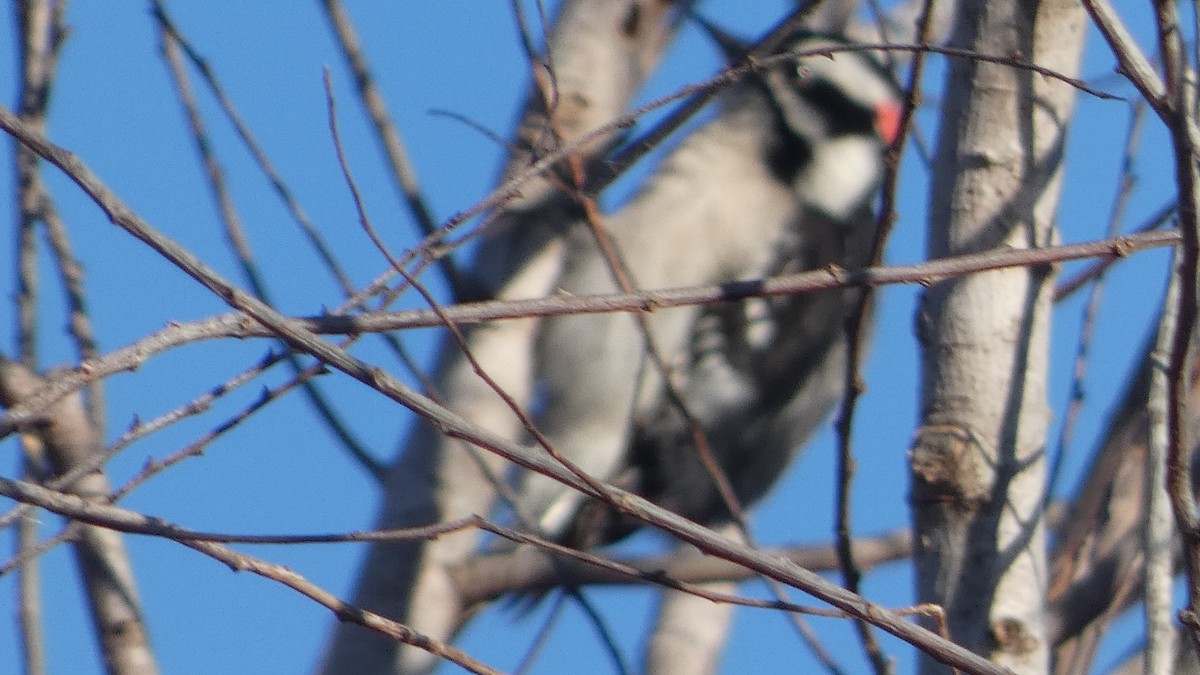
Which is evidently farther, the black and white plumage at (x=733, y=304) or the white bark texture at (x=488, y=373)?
the black and white plumage at (x=733, y=304)

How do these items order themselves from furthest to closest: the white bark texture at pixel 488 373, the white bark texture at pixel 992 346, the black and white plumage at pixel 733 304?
the black and white plumage at pixel 733 304, the white bark texture at pixel 488 373, the white bark texture at pixel 992 346

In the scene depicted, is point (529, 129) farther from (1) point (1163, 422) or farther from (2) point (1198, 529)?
(2) point (1198, 529)

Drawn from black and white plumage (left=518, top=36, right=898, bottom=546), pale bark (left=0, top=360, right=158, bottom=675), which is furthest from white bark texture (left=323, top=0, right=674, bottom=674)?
black and white plumage (left=518, top=36, right=898, bottom=546)

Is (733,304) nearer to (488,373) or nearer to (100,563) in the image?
(488,373)

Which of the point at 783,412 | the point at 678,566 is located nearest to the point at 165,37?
the point at 678,566

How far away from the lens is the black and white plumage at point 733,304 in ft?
13.5

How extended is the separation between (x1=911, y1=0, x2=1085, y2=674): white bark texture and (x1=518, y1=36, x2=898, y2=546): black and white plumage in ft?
Result: 7.06

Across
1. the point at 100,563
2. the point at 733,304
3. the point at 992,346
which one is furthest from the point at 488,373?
the point at 733,304

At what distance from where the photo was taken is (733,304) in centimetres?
444

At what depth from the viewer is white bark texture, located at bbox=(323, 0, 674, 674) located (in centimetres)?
223

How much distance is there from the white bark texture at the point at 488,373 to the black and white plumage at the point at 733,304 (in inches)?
48.9

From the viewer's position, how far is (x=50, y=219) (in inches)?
81.3

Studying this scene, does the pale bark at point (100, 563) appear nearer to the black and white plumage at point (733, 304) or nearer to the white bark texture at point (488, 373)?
the white bark texture at point (488, 373)

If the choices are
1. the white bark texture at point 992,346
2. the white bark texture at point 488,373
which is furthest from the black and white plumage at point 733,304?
the white bark texture at point 992,346
